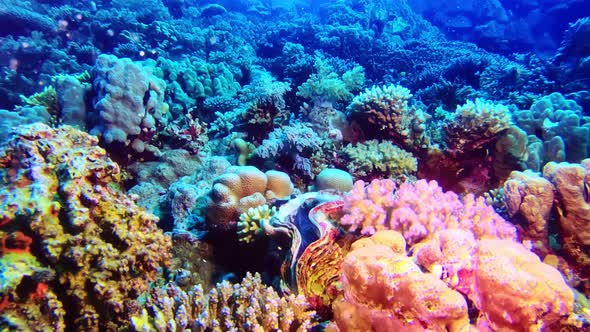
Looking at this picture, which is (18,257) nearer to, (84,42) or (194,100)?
(194,100)

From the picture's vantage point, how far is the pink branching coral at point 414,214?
7.73ft

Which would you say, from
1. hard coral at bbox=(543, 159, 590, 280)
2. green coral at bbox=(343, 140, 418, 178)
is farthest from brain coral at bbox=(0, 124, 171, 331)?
hard coral at bbox=(543, 159, 590, 280)

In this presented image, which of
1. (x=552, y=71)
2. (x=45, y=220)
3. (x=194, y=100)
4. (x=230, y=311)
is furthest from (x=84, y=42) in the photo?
(x=552, y=71)

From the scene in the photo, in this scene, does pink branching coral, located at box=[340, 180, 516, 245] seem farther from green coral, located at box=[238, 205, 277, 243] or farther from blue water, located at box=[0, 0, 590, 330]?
green coral, located at box=[238, 205, 277, 243]

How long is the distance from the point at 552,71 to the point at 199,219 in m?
13.3

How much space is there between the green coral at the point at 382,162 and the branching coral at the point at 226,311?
2408 millimetres

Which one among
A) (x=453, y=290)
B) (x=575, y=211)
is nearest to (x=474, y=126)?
(x=575, y=211)

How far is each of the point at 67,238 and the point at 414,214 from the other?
248 cm

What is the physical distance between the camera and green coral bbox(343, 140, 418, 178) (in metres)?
4.16

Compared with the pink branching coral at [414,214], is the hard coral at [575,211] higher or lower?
higher

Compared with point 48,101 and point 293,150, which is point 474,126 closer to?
point 293,150

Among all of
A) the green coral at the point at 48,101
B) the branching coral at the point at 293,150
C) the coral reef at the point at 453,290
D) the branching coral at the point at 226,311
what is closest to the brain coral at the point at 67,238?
the branching coral at the point at 226,311

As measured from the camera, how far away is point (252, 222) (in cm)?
291

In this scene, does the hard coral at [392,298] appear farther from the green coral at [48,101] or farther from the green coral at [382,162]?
the green coral at [48,101]
